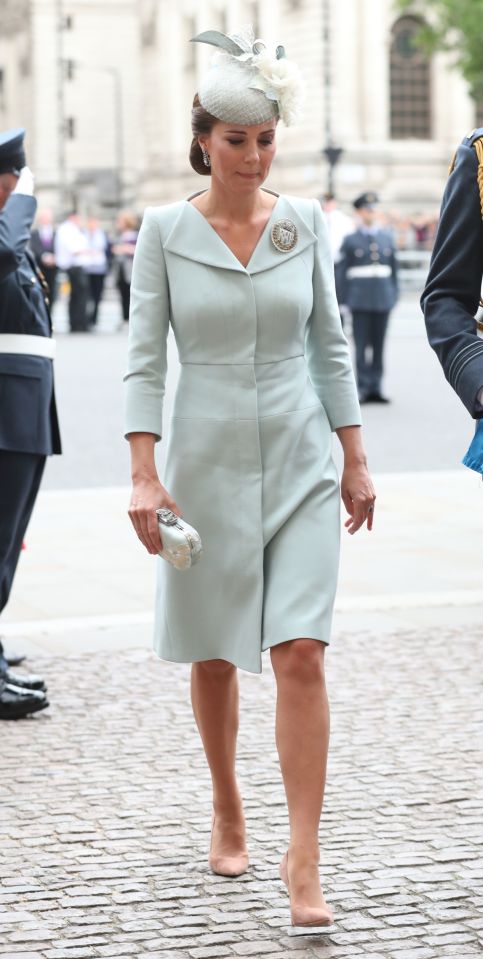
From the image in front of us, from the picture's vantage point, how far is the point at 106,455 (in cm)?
1241

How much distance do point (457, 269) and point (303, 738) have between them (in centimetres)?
103

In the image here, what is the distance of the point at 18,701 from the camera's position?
576cm

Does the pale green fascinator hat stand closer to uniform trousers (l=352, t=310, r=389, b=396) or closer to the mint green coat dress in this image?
the mint green coat dress

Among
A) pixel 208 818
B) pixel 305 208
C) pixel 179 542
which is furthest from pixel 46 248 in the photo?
pixel 179 542

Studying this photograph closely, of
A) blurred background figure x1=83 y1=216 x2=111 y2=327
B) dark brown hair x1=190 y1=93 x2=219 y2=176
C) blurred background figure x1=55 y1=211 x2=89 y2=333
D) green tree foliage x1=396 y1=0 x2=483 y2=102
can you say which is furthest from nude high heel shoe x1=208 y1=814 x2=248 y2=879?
green tree foliage x1=396 y1=0 x2=483 y2=102

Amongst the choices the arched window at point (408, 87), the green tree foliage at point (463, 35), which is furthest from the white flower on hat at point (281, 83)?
the arched window at point (408, 87)

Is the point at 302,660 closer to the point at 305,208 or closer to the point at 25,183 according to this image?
the point at 305,208

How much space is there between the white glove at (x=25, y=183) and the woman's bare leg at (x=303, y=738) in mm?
2316

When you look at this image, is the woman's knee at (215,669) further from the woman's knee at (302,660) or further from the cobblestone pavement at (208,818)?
the cobblestone pavement at (208,818)

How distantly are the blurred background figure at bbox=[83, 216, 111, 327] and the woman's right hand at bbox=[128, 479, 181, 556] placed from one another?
942 inches

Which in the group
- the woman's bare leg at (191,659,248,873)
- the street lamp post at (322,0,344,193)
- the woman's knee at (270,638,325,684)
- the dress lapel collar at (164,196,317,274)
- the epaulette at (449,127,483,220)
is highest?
the street lamp post at (322,0,344,193)

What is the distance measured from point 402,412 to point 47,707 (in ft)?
31.6

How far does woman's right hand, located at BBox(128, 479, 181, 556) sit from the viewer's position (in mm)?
3939

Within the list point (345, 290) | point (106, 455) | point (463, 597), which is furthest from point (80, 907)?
point (345, 290)
